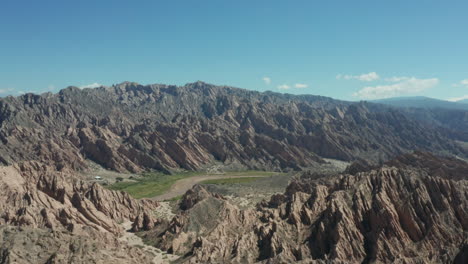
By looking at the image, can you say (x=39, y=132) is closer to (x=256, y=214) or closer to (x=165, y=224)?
(x=165, y=224)

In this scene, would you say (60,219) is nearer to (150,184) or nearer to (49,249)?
(49,249)

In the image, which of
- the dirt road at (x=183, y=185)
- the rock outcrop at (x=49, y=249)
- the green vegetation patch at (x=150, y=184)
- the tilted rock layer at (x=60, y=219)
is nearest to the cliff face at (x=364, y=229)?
the tilted rock layer at (x=60, y=219)

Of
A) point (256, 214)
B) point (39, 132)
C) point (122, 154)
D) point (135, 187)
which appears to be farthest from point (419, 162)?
point (39, 132)

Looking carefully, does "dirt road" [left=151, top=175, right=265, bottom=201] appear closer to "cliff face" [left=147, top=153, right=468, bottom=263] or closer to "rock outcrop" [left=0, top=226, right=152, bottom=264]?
"cliff face" [left=147, top=153, right=468, bottom=263]

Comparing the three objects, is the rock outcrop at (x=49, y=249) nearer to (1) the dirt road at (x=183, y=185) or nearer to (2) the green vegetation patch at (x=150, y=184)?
(1) the dirt road at (x=183, y=185)

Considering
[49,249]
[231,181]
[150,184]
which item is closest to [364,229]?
[49,249]
